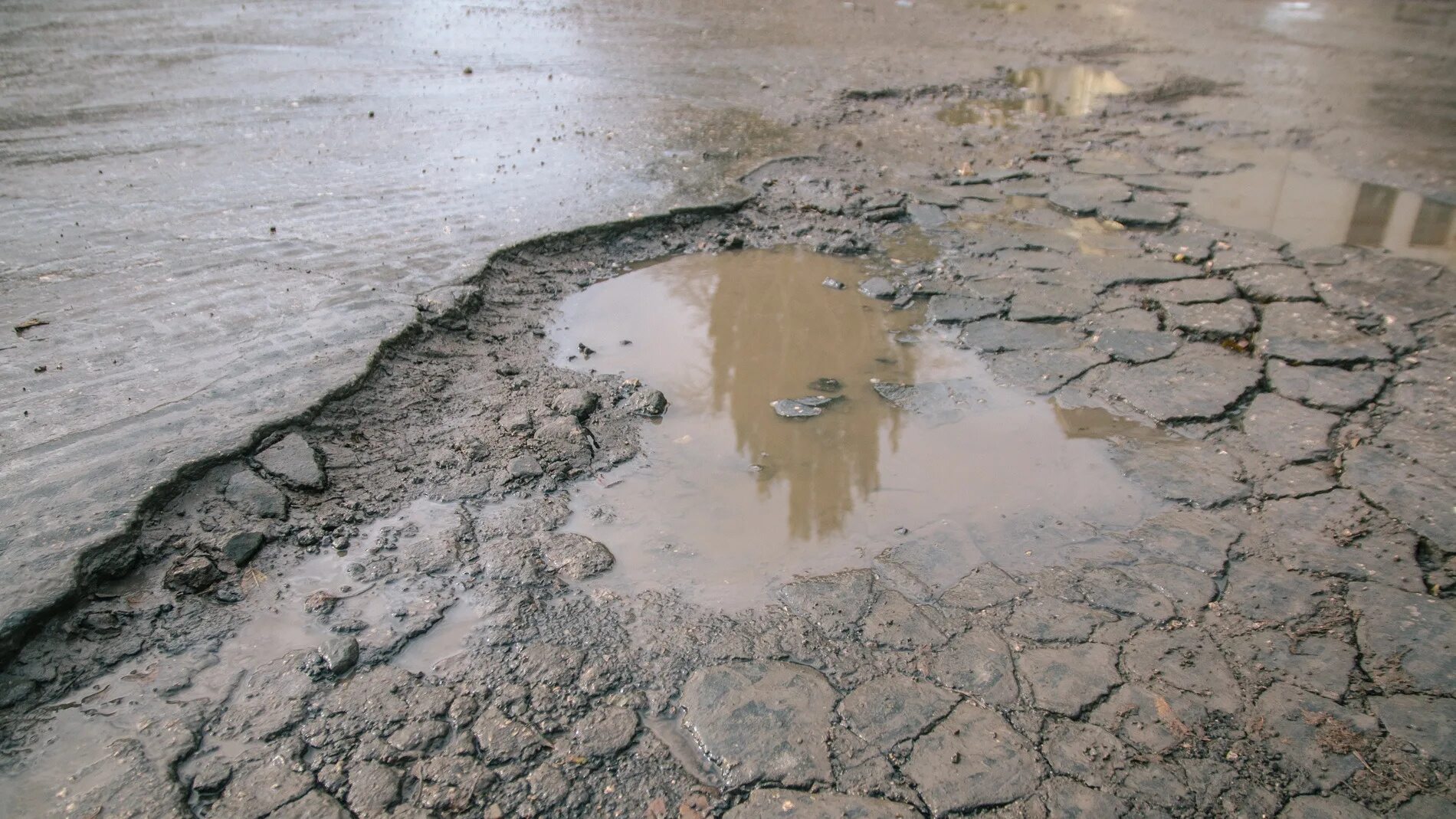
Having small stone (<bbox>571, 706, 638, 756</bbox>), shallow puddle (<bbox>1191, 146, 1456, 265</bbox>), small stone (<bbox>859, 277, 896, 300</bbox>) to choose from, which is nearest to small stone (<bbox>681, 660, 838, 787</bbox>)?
small stone (<bbox>571, 706, 638, 756</bbox>)

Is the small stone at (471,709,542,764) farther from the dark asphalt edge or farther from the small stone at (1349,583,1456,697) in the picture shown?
the small stone at (1349,583,1456,697)

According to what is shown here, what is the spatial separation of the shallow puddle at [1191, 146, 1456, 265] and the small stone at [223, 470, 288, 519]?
4.79m

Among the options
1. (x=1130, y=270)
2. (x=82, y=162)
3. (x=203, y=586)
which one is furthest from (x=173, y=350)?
(x=1130, y=270)

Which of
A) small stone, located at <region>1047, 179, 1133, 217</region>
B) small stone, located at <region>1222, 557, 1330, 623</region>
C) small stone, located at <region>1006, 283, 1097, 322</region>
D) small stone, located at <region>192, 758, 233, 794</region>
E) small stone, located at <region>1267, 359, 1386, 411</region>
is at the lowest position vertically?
small stone, located at <region>1222, 557, 1330, 623</region>

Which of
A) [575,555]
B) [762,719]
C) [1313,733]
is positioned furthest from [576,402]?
[1313,733]

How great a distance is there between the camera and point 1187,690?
90.0 inches

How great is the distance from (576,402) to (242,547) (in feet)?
3.91

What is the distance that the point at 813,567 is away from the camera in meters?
2.75

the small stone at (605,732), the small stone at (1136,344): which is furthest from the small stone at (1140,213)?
the small stone at (605,732)

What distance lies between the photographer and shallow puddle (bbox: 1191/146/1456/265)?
4.80 metres

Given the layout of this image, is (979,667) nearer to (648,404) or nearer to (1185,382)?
(648,404)

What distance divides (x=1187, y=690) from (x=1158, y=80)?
6.59 meters

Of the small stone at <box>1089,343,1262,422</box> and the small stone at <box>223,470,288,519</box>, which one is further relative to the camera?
the small stone at <box>1089,343,1262,422</box>

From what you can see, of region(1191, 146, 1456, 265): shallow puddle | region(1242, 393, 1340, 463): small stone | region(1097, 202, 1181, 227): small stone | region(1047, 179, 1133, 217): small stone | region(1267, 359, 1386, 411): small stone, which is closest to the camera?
region(1242, 393, 1340, 463): small stone
